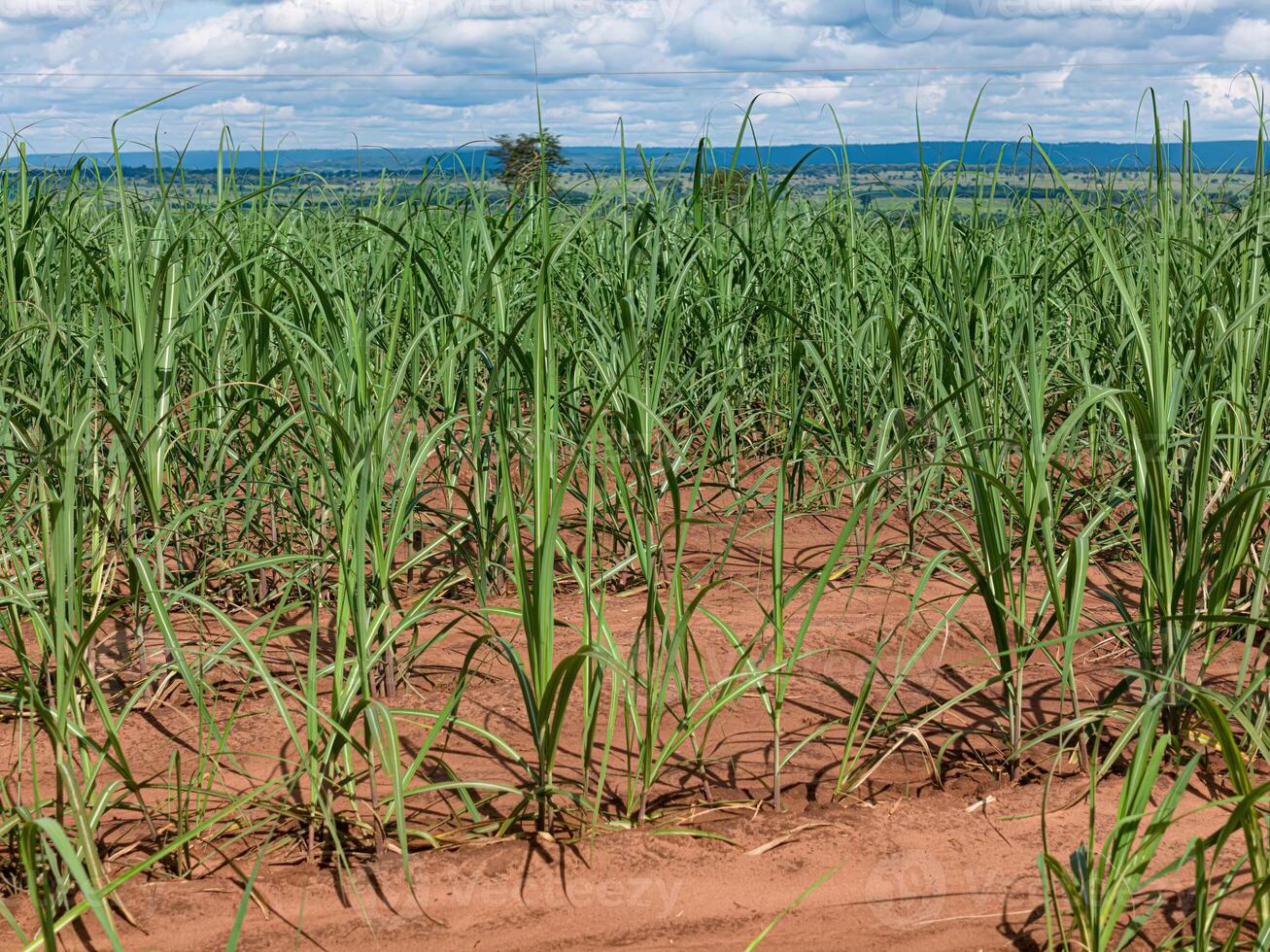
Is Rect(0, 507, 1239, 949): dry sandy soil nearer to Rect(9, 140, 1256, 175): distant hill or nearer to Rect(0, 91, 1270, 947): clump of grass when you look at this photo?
Rect(0, 91, 1270, 947): clump of grass

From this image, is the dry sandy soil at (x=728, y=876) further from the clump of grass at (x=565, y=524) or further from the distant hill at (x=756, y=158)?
the distant hill at (x=756, y=158)

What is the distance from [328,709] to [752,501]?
1373 millimetres

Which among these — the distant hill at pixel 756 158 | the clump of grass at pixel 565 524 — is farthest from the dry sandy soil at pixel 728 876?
the distant hill at pixel 756 158

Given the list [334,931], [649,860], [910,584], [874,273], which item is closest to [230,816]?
[334,931]

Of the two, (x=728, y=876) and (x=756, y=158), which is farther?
(x=756, y=158)

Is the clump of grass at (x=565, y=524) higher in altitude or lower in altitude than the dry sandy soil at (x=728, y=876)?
higher

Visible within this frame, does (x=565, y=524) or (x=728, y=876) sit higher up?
(x=565, y=524)

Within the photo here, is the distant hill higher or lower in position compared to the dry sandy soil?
higher

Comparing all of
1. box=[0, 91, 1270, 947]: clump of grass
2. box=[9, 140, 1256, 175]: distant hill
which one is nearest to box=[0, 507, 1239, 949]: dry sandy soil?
box=[0, 91, 1270, 947]: clump of grass

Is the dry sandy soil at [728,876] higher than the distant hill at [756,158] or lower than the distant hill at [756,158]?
lower

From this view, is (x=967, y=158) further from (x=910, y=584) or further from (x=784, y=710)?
(x=784, y=710)

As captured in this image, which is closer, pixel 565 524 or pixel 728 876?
pixel 728 876

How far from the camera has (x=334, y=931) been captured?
1.43m

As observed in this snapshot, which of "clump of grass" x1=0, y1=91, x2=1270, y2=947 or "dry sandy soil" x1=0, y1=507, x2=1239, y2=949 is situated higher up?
"clump of grass" x1=0, y1=91, x2=1270, y2=947
